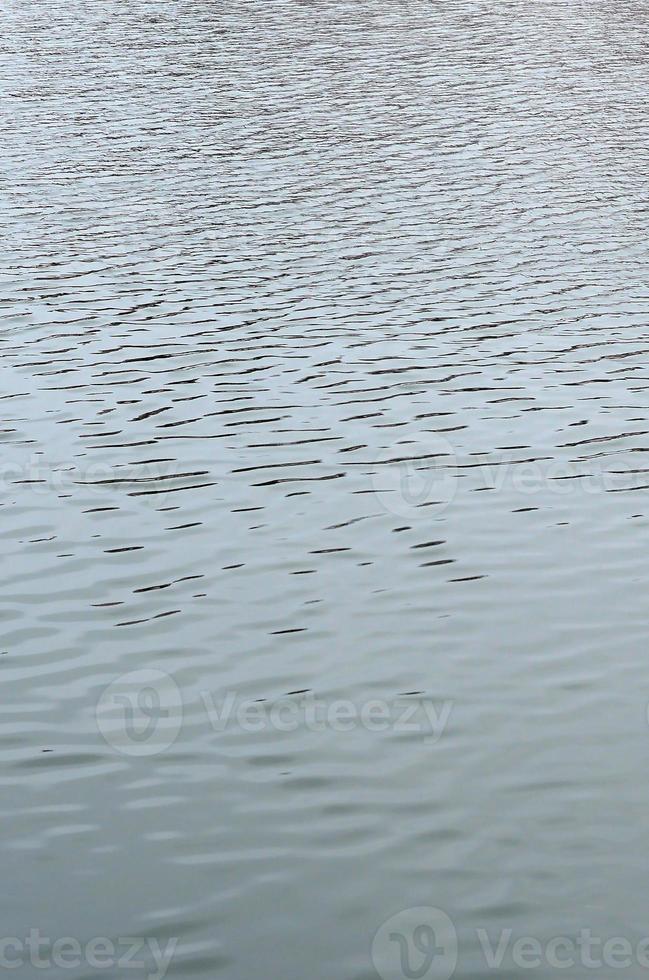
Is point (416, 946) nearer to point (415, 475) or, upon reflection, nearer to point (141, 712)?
point (141, 712)

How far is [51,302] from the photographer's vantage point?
28.3 m

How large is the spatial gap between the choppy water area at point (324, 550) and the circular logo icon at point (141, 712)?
0.14ft

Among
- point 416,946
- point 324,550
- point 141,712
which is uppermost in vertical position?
point 141,712

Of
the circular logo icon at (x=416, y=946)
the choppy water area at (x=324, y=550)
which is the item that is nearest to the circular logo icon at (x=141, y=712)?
the choppy water area at (x=324, y=550)

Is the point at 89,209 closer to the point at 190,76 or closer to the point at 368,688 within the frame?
the point at 190,76

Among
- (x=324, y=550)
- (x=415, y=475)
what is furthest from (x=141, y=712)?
(x=415, y=475)

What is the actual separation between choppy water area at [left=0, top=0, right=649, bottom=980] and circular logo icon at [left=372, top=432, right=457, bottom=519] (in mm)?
86

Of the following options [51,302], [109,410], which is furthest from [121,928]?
[51,302]

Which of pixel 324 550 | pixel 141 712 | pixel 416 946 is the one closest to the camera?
pixel 416 946

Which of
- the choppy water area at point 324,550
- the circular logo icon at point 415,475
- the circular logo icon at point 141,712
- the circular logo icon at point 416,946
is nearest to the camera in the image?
the circular logo icon at point 416,946

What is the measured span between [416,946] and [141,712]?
14.4 feet

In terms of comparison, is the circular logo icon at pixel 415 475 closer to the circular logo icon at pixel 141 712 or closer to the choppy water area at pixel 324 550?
the choppy water area at pixel 324 550

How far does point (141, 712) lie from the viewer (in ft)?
47.5

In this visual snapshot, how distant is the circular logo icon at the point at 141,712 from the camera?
13992mm
